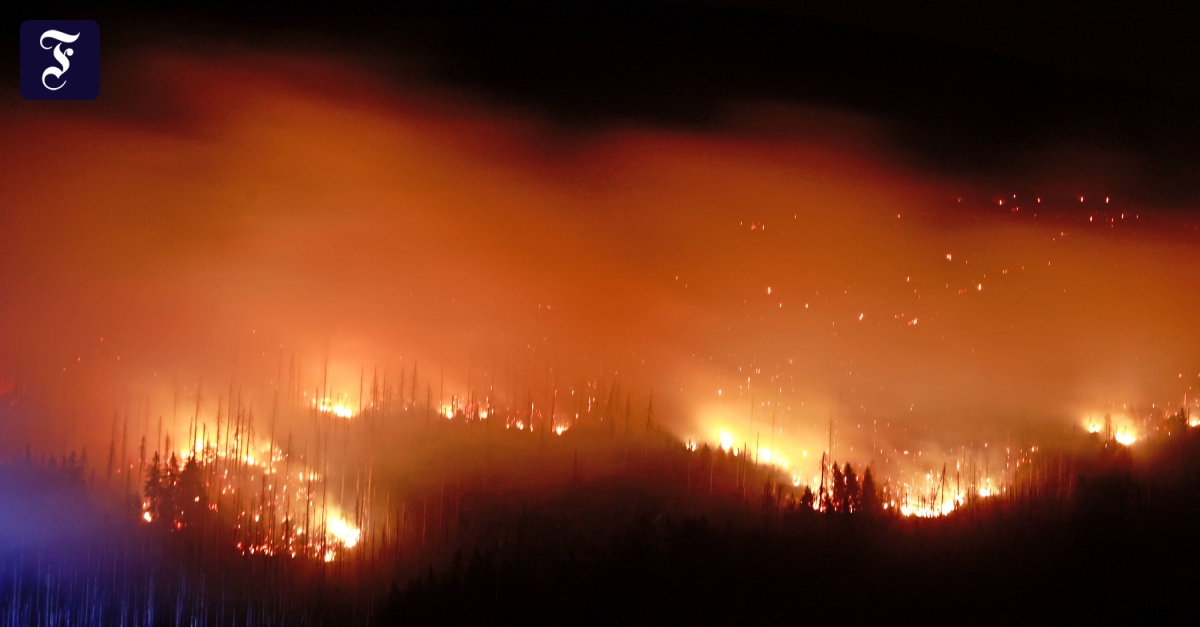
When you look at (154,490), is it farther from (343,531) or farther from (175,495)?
(343,531)

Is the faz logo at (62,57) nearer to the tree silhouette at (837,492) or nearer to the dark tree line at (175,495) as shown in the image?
the dark tree line at (175,495)

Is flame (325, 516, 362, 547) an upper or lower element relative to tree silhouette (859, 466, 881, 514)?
lower

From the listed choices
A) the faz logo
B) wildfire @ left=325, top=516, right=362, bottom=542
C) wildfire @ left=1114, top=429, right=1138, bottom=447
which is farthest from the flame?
wildfire @ left=1114, top=429, right=1138, bottom=447

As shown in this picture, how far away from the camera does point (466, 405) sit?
356 cm

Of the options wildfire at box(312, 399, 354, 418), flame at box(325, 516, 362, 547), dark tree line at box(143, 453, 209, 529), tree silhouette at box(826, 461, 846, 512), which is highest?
wildfire at box(312, 399, 354, 418)

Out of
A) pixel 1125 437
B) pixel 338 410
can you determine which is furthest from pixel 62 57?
pixel 1125 437

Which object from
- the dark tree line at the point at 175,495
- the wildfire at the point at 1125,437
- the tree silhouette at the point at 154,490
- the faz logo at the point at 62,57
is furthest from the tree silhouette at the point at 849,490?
the faz logo at the point at 62,57

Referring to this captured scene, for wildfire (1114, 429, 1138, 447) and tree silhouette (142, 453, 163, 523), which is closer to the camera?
tree silhouette (142, 453, 163, 523)

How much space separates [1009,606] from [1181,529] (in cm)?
84

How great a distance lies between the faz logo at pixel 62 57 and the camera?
3.00 m

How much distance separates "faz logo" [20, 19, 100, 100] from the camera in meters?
3.00

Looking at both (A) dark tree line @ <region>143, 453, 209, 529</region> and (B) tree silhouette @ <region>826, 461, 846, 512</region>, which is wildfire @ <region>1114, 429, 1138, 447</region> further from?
(A) dark tree line @ <region>143, 453, 209, 529</region>

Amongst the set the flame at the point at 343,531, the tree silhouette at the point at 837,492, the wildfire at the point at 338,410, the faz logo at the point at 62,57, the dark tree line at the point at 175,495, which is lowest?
the flame at the point at 343,531

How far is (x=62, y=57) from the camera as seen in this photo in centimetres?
308
